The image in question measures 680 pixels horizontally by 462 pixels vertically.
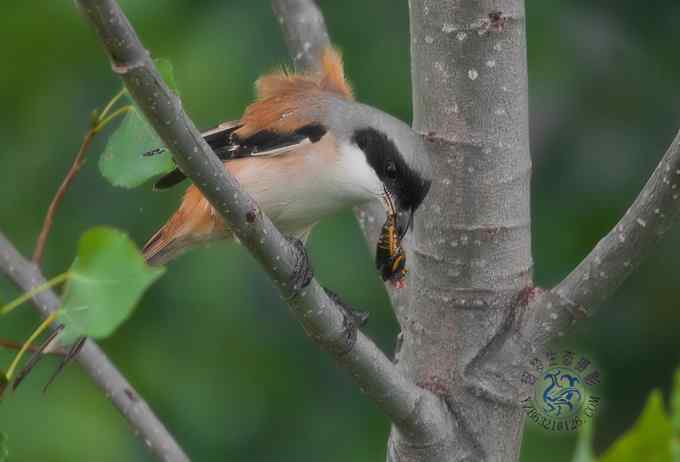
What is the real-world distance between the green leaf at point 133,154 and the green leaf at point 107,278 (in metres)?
0.77

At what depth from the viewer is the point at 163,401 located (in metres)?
4.46

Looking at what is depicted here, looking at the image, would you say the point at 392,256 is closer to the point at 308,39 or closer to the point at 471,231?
the point at 471,231

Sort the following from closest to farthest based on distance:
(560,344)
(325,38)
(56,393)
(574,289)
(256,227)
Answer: (256,227), (574,289), (560,344), (325,38), (56,393)

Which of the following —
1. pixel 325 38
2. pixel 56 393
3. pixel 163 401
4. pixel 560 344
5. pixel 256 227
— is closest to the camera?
pixel 256 227

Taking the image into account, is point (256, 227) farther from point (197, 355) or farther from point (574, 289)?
point (197, 355)

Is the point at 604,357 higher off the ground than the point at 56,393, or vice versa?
the point at 56,393

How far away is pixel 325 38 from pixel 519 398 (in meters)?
1.25

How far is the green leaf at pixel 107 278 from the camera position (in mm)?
1054

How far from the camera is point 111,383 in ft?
7.88

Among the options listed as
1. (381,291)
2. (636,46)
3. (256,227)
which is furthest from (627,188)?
(256,227)

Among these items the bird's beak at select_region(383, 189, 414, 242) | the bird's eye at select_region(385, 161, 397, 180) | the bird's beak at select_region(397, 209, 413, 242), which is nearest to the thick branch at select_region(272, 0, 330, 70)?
the bird's eye at select_region(385, 161, 397, 180)

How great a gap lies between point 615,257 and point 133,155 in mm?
916

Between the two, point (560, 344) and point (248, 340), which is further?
point (248, 340)

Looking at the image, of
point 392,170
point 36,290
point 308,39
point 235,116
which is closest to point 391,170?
point 392,170
